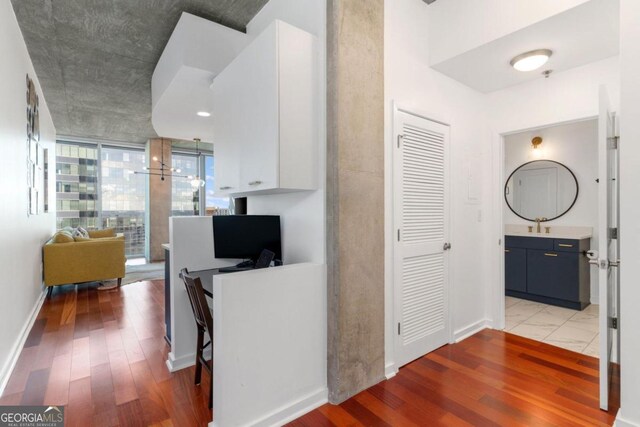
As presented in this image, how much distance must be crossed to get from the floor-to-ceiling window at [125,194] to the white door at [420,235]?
24.2 ft

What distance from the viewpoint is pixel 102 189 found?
736 centimetres

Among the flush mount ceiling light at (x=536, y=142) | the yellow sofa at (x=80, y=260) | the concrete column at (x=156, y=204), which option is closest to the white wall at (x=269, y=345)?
the flush mount ceiling light at (x=536, y=142)

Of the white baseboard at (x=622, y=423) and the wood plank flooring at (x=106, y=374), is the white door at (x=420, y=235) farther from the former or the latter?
the wood plank flooring at (x=106, y=374)

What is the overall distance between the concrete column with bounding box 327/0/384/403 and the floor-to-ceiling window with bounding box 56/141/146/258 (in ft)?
24.0

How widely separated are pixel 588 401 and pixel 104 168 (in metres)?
8.90

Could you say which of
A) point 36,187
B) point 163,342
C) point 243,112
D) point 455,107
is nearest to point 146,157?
point 36,187

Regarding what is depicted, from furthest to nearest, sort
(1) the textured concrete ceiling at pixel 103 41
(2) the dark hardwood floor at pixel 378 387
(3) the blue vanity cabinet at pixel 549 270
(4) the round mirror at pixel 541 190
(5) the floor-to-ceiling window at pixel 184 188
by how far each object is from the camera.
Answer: (5) the floor-to-ceiling window at pixel 184 188 < (4) the round mirror at pixel 541 190 < (3) the blue vanity cabinet at pixel 549 270 < (1) the textured concrete ceiling at pixel 103 41 < (2) the dark hardwood floor at pixel 378 387

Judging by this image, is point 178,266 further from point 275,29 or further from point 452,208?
point 452,208

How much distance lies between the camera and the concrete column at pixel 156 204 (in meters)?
7.66

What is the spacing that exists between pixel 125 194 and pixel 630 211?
28.6 feet

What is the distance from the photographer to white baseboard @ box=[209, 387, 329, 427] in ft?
6.02

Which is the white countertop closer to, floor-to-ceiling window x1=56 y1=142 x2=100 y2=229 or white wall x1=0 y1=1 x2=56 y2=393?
white wall x1=0 y1=1 x2=56 y2=393

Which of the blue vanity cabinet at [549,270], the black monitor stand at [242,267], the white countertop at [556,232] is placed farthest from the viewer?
the white countertop at [556,232]

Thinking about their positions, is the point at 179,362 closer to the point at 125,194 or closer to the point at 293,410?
the point at 293,410
